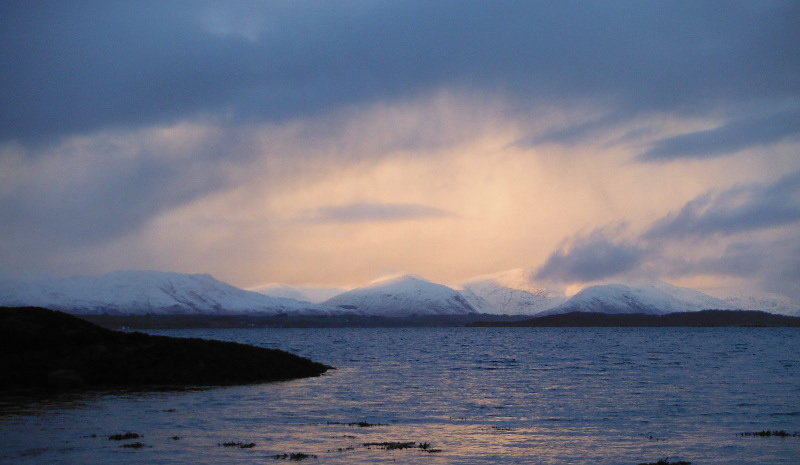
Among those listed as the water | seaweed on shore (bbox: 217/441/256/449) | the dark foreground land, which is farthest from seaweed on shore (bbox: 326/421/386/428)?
the dark foreground land

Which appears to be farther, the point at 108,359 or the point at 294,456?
the point at 108,359

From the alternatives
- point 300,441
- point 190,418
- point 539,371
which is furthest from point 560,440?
point 539,371

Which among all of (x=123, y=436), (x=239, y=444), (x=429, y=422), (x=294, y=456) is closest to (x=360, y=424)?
(x=429, y=422)

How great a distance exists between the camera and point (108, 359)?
6725cm

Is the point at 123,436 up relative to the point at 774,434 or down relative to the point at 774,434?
up

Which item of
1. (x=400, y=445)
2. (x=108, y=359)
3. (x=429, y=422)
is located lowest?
(x=429, y=422)

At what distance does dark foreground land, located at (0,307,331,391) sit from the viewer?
6294cm

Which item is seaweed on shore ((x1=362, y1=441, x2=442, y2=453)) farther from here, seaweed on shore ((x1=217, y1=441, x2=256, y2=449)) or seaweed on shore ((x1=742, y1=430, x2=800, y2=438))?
seaweed on shore ((x1=742, y1=430, x2=800, y2=438))

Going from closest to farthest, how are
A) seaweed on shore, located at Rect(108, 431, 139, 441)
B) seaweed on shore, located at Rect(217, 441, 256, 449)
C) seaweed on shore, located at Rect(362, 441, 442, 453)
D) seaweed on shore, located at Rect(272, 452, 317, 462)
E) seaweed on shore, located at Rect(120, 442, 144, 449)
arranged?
seaweed on shore, located at Rect(272, 452, 317, 462), seaweed on shore, located at Rect(120, 442, 144, 449), seaweed on shore, located at Rect(217, 441, 256, 449), seaweed on shore, located at Rect(362, 441, 442, 453), seaweed on shore, located at Rect(108, 431, 139, 441)

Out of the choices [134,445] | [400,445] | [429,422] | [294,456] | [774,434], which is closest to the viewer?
[294,456]

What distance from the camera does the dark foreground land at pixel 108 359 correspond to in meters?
62.9

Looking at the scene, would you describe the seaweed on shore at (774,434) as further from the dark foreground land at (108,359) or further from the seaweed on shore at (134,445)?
the dark foreground land at (108,359)

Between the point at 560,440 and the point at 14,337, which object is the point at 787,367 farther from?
the point at 14,337

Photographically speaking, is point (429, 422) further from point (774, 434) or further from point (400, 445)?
point (774, 434)
